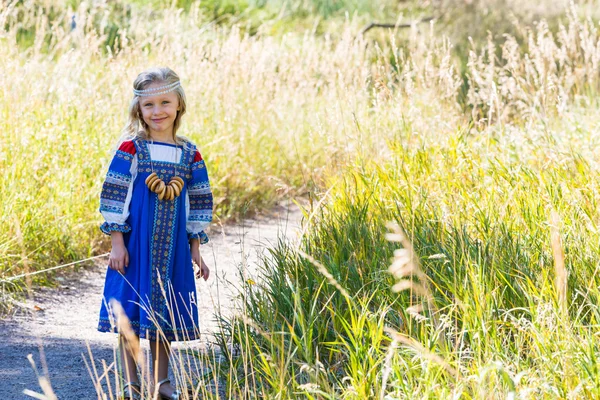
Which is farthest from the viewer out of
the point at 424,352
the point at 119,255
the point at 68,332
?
the point at 68,332

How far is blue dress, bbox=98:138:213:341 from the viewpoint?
11.0ft

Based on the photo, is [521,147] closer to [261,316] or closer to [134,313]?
[261,316]

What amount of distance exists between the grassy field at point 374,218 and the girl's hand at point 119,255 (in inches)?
20.0

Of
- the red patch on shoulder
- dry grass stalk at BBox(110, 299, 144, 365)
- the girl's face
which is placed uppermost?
the girl's face

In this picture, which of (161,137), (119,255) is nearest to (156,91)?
(161,137)

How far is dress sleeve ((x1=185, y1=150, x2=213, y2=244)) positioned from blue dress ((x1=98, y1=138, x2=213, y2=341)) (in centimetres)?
5

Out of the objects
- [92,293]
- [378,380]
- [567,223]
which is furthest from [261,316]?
[92,293]

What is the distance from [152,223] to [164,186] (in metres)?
0.16

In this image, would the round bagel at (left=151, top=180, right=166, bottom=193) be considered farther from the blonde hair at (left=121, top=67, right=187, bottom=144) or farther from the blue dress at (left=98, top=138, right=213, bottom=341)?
the blonde hair at (left=121, top=67, right=187, bottom=144)

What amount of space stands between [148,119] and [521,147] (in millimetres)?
3271

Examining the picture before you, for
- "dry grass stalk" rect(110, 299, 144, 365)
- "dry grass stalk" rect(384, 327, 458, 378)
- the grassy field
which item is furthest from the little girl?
"dry grass stalk" rect(384, 327, 458, 378)

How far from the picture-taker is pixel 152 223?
11.2 feet

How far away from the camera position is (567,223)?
12.8 feet

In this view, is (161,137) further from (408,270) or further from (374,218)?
(408,270)
